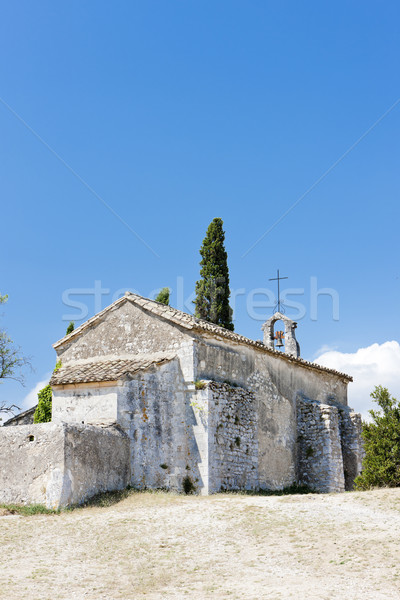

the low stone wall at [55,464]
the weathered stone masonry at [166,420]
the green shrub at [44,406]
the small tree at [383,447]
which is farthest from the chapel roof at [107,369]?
the small tree at [383,447]

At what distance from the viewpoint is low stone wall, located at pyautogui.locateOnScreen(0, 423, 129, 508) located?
1389 cm

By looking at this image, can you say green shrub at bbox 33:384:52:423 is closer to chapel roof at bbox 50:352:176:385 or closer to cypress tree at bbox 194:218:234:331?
chapel roof at bbox 50:352:176:385

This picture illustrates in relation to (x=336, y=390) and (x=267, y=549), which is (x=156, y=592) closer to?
(x=267, y=549)

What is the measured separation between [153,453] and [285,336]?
1055 centimetres

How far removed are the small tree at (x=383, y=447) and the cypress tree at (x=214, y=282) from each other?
12431 mm

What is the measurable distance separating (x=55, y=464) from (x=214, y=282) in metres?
15.9

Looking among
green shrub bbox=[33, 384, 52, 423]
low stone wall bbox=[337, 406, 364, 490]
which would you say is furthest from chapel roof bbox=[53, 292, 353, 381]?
low stone wall bbox=[337, 406, 364, 490]

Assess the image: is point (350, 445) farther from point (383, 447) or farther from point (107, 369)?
point (107, 369)

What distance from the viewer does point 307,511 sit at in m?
12.8

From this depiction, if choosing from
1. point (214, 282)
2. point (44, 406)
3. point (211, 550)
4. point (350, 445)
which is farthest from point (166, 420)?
point (214, 282)

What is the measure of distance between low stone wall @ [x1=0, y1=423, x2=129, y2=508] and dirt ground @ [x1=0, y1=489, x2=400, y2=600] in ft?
2.41

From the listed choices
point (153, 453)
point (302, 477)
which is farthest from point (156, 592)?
point (302, 477)

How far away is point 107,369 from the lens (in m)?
17.5

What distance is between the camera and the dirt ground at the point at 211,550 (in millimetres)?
8680
